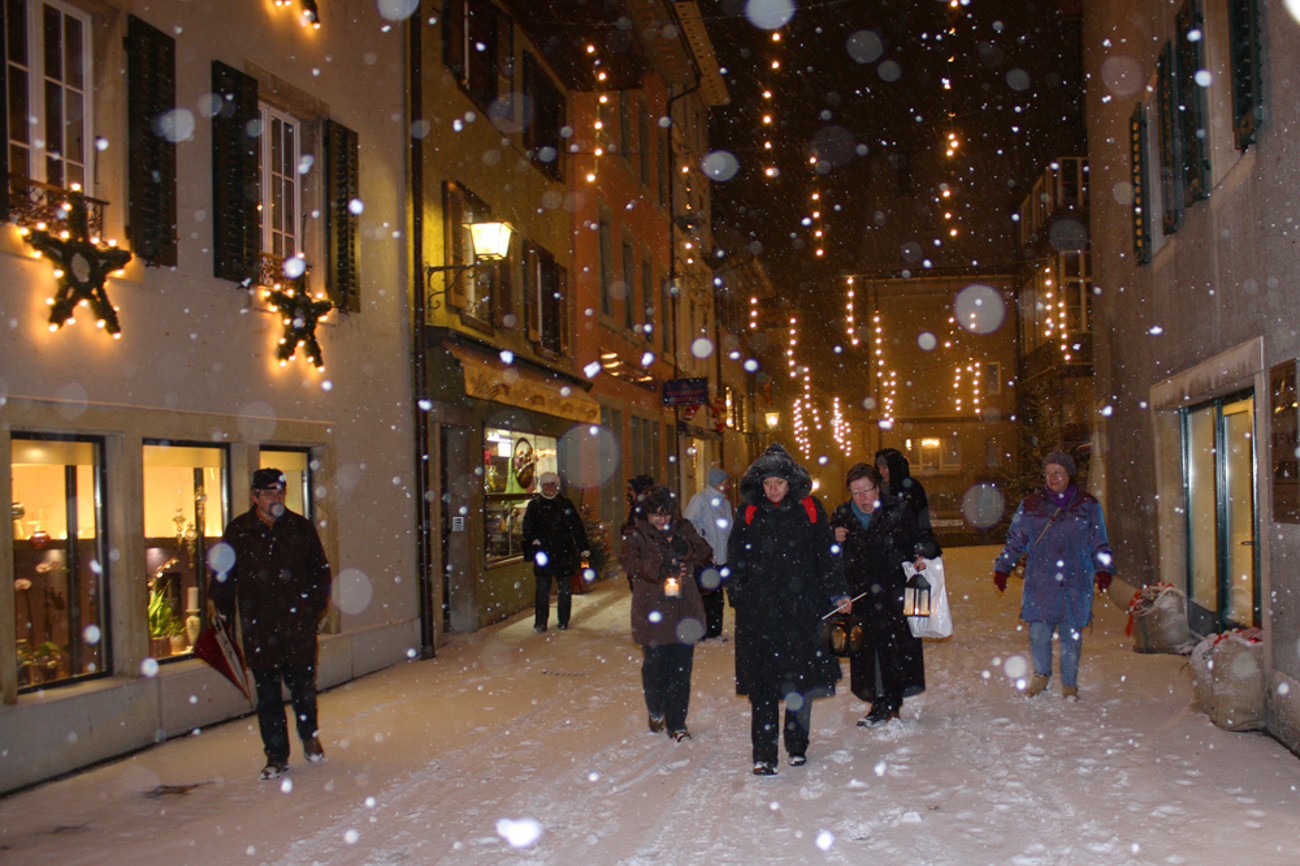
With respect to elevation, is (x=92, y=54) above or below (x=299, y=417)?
above

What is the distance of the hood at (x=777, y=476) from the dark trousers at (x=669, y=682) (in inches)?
48.9

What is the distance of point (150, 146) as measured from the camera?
24.1ft

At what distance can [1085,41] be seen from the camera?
1564 centimetres

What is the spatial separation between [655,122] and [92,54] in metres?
18.8

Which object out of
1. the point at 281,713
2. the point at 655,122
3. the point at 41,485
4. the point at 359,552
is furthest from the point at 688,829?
the point at 655,122

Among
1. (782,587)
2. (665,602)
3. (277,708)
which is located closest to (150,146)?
(277,708)

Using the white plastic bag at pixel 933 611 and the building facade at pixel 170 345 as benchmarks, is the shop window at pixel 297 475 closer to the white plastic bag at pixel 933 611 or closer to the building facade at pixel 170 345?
the building facade at pixel 170 345

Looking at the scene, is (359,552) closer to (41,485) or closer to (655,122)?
(41,485)

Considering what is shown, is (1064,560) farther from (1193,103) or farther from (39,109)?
(39,109)

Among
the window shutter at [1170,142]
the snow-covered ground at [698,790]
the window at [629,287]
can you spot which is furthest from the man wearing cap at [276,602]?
the window at [629,287]

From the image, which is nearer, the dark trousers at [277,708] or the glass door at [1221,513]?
the dark trousers at [277,708]

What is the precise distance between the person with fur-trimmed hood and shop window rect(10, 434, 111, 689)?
4.22 meters

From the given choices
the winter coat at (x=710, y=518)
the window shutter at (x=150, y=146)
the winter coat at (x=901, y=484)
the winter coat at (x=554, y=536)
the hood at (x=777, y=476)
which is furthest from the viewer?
the winter coat at (x=554, y=536)

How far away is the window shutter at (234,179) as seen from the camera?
8047mm
